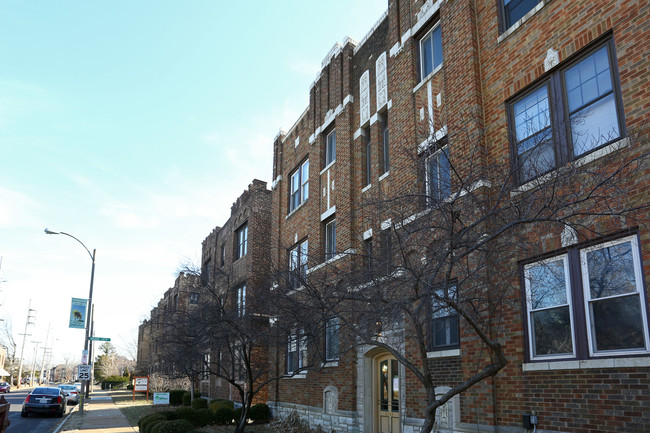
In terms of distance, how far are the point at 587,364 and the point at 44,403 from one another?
27154 mm

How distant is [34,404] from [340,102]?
2195 cm

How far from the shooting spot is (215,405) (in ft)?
71.5

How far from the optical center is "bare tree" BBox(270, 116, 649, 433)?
687 centimetres

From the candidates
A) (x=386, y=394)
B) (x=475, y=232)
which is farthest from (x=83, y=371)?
(x=475, y=232)

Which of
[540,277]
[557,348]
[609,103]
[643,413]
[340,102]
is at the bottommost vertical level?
[643,413]

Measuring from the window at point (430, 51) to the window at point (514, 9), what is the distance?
217 centimetres

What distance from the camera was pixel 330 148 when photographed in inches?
741

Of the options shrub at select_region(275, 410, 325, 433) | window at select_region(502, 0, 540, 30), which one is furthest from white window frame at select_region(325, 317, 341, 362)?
window at select_region(502, 0, 540, 30)

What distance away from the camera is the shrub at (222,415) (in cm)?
1964

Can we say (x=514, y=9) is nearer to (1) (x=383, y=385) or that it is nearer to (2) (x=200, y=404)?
(1) (x=383, y=385)

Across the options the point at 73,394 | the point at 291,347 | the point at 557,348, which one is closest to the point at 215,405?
the point at 291,347

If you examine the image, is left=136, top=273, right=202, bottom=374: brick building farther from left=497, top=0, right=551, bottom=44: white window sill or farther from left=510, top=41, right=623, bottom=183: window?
left=510, top=41, right=623, bottom=183: window

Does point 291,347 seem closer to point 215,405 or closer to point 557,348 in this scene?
point 215,405

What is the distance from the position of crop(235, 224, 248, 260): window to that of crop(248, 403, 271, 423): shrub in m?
8.47
